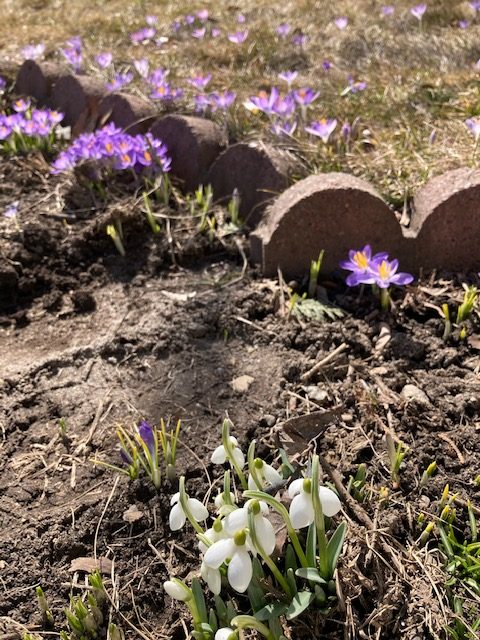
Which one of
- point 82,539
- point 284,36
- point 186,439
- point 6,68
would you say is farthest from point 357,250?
point 6,68

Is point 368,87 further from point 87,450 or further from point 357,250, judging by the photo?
point 87,450

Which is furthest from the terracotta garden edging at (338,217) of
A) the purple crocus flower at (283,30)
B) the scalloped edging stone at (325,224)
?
the purple crocus flower at (283,30)

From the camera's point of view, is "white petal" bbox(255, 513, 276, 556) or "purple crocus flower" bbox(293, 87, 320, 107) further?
"purple crocus flower" bbox(293, 87, 320, 107)

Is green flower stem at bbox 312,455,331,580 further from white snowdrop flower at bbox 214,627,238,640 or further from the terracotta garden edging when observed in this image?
the terracotta garden edging

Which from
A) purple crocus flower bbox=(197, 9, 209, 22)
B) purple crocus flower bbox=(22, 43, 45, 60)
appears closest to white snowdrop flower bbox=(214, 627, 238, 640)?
purple crocus flower bbox=(22, 43, 45, 60)

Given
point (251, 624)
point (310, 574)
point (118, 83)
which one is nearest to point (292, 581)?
point (310, 574)

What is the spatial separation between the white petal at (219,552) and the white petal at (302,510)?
0.46 feet

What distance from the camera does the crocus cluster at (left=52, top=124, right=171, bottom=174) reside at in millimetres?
2643

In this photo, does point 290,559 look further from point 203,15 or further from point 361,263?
point 203,15

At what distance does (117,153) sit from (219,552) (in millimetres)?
1944

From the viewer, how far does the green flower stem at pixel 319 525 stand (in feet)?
3.85

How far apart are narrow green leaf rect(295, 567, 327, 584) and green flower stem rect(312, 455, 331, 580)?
0.8 inches

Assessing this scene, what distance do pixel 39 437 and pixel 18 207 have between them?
1.32 metres

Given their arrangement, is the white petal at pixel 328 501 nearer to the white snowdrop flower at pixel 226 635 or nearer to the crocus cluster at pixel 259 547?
the crocus cluster at pixel 259 547
